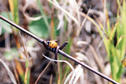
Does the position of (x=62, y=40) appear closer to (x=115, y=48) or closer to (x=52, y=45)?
(x=115, y=48)

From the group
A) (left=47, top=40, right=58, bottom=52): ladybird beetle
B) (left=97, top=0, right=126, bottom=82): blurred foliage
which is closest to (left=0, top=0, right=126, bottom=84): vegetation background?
(left=97, top=0, right=126, bottom=82): blurred foliage

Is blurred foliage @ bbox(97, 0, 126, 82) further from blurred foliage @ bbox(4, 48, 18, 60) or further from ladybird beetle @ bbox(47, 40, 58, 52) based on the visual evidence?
blurred foliage @ bbox(4, 48, 18, 60)

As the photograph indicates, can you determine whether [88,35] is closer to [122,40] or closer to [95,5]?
[95,5]

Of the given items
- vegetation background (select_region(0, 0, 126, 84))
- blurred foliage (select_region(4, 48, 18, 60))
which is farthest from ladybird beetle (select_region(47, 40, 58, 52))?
blurred foliage (select_region(4, 48, 18, 60))

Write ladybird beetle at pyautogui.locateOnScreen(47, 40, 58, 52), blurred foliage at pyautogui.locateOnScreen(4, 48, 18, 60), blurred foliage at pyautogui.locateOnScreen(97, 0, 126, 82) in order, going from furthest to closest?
blurred foliage at pyautogui.locateOnScreen(4, 48, 18, 60), blurred foliage at pyautogui.locateOnScreen(97, 0, 126, 82), ladybird beetle at pyautogui.locateOnScreen(47, 40, 58, 52)

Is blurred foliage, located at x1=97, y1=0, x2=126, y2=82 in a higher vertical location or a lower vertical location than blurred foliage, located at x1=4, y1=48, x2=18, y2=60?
higher

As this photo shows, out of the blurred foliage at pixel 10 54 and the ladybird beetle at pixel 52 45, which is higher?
the ladybird beetle at pixel 52 45

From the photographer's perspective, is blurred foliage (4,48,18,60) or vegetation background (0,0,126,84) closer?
vegetation background (0,0,126,84)

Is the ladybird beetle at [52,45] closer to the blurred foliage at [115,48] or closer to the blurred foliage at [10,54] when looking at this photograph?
the blurred foliage at [115,48]

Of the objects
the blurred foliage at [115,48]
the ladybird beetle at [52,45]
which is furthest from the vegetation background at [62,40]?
the ladybird beetle at [52,45]

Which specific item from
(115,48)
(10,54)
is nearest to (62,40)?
(115,48)

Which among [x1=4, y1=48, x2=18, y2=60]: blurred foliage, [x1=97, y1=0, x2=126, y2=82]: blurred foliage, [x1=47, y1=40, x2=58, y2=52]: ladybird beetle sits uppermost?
[x1=47, y1=40, x2=58, y2=52]: ladybird beetle

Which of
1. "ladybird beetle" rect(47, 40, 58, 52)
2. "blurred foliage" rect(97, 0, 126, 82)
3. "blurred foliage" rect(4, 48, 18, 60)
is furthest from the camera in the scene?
"blurred foliage" rect(4, 48, 18, 60)
